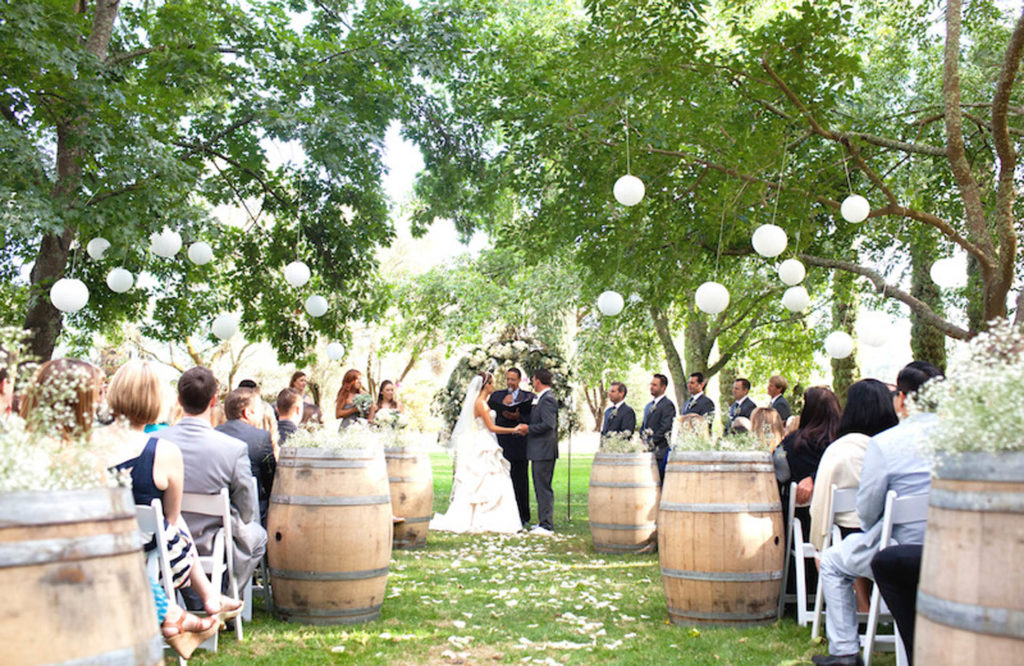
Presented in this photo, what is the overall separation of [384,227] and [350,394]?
529 cm

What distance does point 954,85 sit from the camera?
A: 9.38 meters

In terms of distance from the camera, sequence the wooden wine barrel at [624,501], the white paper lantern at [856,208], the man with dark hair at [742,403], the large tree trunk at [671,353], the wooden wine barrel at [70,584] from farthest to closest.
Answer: the large tree trunk at [671,353] → the man with dark hair at [742,403] → the wooden wine barrel at [624,501] → the white paper lantern at [856,208] → the wooden wine barrel at [70,584]

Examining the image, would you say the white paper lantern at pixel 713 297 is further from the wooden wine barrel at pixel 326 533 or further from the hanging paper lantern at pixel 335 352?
the hanging paper lantern at pixel 335 352

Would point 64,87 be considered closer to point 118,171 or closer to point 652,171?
point 118,171

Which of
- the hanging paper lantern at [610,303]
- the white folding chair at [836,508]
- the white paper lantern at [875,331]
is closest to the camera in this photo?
the white folding chair at [836,508]

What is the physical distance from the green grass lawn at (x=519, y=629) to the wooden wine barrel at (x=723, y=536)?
0.53 feet

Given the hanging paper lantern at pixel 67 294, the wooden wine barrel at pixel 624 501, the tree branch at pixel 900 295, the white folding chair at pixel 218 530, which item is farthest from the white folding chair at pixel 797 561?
the hanging paper lantern at pixel 67 294

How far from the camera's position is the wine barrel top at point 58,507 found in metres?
2.22

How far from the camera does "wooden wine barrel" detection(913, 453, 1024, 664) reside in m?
2.39

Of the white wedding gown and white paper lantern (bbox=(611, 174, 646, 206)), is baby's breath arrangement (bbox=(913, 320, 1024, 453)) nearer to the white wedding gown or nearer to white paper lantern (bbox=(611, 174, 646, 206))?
white paper lantern (bbox=(611, 174, 646, 206))

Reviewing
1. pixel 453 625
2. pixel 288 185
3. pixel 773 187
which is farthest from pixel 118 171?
pixel 773 187

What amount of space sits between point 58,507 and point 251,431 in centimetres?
456

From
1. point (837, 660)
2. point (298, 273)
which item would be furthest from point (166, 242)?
point (837, 660)

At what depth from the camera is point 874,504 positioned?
15.0 ft
